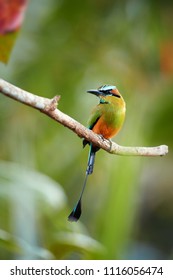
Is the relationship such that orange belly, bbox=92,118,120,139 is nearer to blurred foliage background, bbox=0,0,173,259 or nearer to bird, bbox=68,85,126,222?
bird, bbox=68,85,126,222

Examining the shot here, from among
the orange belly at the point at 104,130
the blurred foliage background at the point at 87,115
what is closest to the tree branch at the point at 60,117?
the orange belly at the point at 104,130

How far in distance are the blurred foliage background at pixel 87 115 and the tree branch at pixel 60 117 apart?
1.32ft

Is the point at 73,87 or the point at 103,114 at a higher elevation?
the point at 73,87

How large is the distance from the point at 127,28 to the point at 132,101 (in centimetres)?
22

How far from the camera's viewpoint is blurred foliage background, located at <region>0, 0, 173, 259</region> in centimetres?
125

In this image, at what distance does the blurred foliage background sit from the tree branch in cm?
40

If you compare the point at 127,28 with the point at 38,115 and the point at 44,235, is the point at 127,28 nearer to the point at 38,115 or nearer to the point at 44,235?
the point at 38,115

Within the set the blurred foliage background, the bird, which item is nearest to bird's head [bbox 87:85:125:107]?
the bird

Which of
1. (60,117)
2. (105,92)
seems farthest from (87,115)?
(60,117)

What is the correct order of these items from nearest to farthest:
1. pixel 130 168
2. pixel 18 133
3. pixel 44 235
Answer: pixel 130 168, pixel 44 235, pixel 18 133

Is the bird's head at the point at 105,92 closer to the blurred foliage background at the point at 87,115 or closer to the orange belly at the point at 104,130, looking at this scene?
the orange belly at the point at 104,130

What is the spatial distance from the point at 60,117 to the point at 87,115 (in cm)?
66

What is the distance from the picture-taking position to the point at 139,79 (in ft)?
4.99

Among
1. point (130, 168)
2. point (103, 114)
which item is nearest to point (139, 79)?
point (130, 168)
